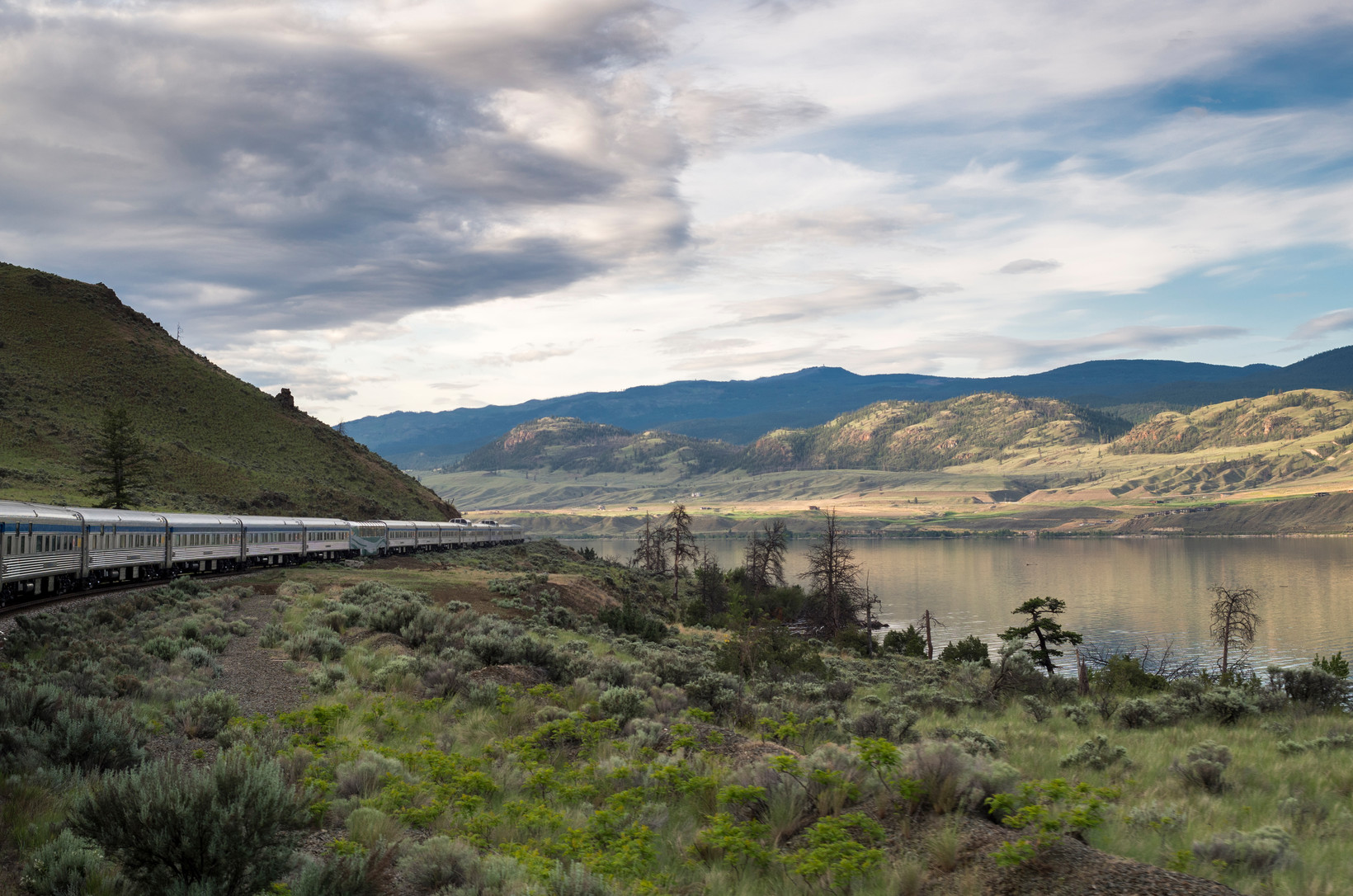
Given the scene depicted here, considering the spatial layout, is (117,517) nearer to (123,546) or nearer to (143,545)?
(123,546)

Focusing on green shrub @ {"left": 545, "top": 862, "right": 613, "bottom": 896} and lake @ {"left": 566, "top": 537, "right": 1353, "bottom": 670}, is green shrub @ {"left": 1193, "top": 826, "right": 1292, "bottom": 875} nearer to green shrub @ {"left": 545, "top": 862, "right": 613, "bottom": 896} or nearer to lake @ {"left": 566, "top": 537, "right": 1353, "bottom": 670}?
green shrub @ {"left": 545, "top": 862, "right": 613, "bottom": 896}

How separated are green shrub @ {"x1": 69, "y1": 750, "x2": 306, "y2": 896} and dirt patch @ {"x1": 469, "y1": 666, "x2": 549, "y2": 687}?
314 inches

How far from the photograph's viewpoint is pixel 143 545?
3312 cm

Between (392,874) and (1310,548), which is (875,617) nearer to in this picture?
(392,874)

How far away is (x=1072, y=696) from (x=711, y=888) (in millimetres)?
16440

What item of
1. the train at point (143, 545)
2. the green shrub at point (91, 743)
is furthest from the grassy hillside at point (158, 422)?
the green shrub at point (91, 743)

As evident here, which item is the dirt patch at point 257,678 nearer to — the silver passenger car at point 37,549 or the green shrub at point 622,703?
the green shrub at point 622,703

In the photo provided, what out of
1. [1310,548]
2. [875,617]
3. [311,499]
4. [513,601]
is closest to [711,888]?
[513,601]

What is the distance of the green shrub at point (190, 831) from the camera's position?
19.2ft

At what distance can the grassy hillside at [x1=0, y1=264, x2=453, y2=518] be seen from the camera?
225 feet

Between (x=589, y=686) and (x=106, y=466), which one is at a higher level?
(x=106, y=466)

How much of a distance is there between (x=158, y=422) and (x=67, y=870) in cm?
8867

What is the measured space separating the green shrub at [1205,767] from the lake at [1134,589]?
156ft

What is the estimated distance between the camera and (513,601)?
31.6 metres
